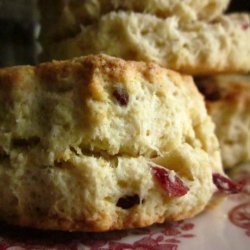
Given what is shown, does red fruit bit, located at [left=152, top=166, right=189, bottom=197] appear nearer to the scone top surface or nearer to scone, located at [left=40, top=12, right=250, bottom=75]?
the scone top surface

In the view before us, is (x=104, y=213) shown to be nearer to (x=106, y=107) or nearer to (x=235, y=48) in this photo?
(x=106, y=107)

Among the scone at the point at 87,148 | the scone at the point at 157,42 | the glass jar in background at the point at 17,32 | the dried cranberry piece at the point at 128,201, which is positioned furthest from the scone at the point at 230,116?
the glass jar in background at the point at 17,32

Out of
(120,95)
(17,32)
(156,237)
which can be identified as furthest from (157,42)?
(17,32)

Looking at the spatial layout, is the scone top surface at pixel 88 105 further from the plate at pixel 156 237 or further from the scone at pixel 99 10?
the scone at pixel 99 10

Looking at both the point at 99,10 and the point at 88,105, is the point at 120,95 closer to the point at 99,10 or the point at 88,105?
the point at 88,105

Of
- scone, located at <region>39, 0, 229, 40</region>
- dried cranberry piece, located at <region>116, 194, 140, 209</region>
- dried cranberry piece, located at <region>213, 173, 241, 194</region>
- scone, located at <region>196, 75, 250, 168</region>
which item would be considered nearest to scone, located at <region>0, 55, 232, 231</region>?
dried cranberry piece, located at <region>116, 194, 140, 209</region>

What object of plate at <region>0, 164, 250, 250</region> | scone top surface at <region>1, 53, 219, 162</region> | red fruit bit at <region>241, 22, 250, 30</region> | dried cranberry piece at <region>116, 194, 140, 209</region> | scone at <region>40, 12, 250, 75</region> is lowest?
plate at <region>0, 164, 250, 250</region>
